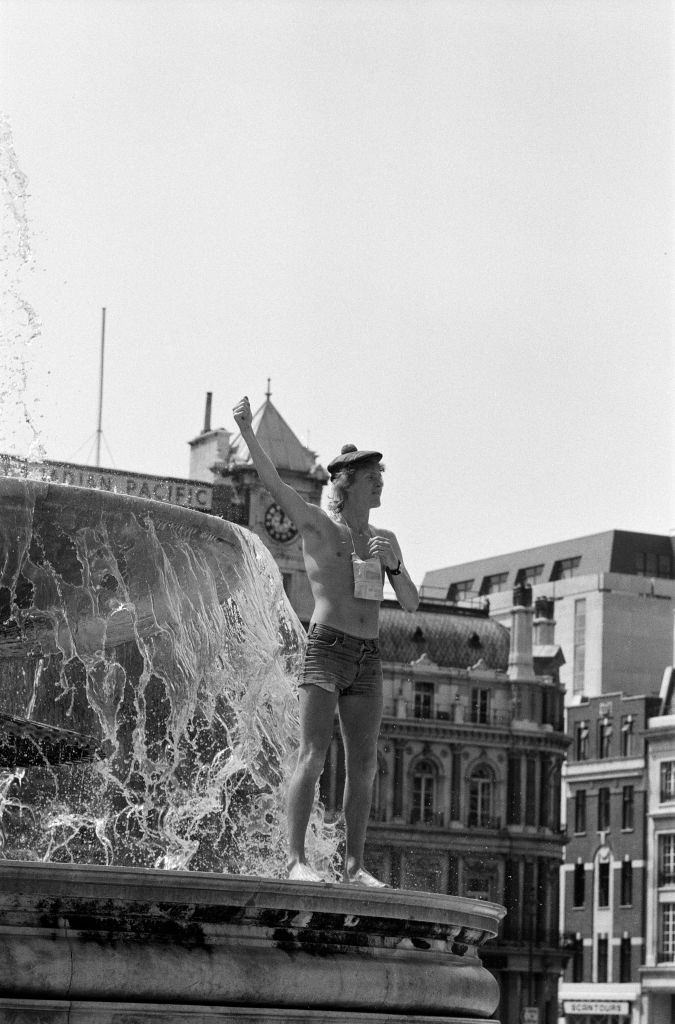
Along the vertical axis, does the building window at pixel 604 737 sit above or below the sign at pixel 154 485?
below

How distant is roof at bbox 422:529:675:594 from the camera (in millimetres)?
105562

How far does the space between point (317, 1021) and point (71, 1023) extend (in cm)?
117

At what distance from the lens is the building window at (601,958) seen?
8212 cm

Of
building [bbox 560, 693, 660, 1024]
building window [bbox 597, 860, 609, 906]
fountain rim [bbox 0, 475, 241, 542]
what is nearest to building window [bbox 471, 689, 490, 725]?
building [bbox 560, 693, 660, 1024]

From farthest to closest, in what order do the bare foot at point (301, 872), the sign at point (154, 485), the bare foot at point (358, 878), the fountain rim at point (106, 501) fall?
the sign at point (154, 485)
the fountain rim at point (106, 501)
the bare foot at point (358, 878)
the bare foot at point (301, 872)

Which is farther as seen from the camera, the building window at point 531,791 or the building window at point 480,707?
the building window at point 531,791

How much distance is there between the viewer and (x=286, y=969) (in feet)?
32.2

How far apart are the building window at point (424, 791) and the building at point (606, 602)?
1314cm

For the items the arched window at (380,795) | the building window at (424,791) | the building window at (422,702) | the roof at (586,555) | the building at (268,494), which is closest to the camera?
the building at (268,494)

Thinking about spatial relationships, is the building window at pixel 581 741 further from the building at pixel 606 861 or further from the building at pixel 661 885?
the building at pixel 661 885

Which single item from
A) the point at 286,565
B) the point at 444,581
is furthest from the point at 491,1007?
the point at 444,581

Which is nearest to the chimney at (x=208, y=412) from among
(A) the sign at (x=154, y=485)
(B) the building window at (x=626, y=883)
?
(A) the sign at (x=154, y=485)

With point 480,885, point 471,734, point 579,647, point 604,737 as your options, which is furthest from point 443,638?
point 579,647

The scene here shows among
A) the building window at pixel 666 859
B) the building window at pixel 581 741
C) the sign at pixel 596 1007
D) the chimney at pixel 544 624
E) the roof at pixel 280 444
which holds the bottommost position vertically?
the sign at pixel 596 1007
